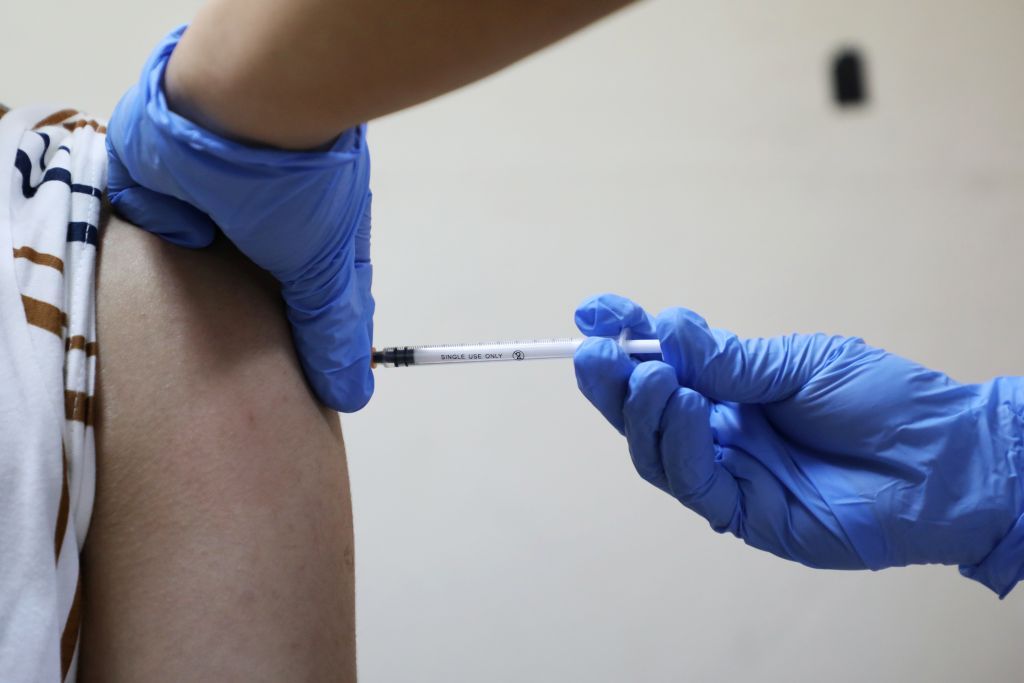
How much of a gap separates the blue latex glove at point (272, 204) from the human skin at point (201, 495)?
0.11 feet

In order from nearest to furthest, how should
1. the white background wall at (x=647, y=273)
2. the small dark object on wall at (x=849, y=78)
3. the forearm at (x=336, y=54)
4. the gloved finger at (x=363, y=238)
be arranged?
1. the forearm at (x=336, y=54)
2. the gloved finger at (x=363, y=238)
3. the white background wall at (x=647, y=273)
4. the small dark object on wall at (x=849, y=78)

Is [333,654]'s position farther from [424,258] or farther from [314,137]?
[424,258]

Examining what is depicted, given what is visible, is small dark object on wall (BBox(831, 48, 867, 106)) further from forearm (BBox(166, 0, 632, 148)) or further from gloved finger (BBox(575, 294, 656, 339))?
forearm (BBox(166, 0, 632, 148))

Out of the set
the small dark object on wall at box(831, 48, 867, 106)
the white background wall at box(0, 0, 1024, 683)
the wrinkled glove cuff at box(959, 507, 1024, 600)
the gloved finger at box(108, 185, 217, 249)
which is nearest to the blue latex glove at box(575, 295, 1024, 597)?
the wrinkled glove cuff at box(959, 507, 1024, 600)

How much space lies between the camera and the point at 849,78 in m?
1.86

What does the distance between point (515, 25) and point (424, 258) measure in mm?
1285

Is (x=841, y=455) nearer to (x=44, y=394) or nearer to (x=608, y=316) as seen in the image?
(x=608, y=316)

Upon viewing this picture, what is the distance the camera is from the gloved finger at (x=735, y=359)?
0.78m

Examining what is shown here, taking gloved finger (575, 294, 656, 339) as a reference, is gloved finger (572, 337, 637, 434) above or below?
below

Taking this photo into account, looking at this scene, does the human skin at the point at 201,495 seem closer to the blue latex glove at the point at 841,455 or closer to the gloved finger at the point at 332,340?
the gloved finger at the point at 332,340

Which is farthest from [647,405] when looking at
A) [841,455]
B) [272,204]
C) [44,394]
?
[44,394]

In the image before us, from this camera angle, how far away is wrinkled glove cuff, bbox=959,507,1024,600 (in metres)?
0.83

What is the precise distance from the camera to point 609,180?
172 centimetres

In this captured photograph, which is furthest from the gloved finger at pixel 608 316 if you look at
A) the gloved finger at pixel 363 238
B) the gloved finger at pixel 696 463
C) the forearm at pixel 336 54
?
the forearm at pixel 336 54
